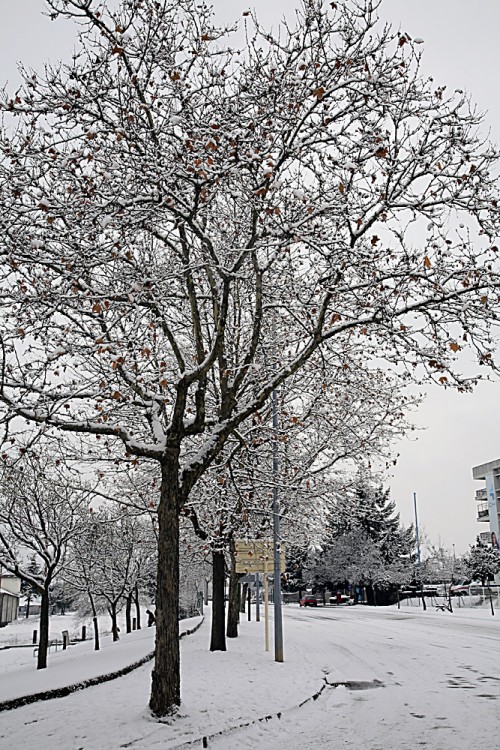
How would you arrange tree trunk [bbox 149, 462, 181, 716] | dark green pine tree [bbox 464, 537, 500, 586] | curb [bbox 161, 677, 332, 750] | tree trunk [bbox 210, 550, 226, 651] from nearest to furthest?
1. curb [bbox 161, 677, 332, 750]
2. tree trunk [bbox 149, 462, 181, 716]
3. tree trunk [bbox 210, 550, 226, 651]
4. dark green pine tree [bbox 464, 537, 500, 586]

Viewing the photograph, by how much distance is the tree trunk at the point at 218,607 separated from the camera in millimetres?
18734

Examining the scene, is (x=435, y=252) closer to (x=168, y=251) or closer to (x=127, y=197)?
(x=127, y=197)

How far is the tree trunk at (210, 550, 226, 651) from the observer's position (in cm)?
1873

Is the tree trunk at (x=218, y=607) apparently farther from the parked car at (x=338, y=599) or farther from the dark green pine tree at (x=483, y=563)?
the parked car at (x=338, y=599)

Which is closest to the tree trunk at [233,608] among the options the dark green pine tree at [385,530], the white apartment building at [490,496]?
the dark green pine tree at [385,530]

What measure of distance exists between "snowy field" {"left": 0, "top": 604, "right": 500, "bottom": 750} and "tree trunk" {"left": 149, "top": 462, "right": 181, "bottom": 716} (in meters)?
0.31

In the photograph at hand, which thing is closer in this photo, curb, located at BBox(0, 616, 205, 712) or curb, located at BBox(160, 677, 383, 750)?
curb, located at BBox(160, 677, 383, 750)

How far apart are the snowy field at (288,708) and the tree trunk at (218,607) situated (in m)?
0.48

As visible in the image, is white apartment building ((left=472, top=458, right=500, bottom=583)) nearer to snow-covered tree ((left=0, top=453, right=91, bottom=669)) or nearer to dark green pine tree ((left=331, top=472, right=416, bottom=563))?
dark green pine tree ((left=331, top=472, right=416, bottom=563))

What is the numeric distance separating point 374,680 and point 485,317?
836 cm

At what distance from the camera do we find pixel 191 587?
57688 millimetres

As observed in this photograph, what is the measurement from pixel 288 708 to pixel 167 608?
2521mm

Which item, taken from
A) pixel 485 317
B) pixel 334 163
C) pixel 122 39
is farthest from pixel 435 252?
pixel 122 39

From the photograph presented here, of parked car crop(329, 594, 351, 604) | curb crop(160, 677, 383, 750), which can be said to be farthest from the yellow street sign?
parked car crop(329, 594, 351, 604)
